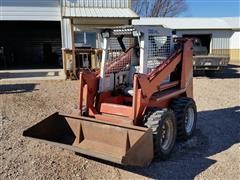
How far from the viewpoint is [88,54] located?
15109mm

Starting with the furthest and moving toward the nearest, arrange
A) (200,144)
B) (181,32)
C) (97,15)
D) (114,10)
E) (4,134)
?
(181,32) → (114,10) → (97,15) → (4,134) → (200,144)

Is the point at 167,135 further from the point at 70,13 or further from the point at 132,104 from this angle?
the point at 70,13

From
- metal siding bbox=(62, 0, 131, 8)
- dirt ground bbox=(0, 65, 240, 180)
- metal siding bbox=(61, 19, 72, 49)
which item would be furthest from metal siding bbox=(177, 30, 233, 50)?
dirt ground bbox=(0, 65, 240, 180)

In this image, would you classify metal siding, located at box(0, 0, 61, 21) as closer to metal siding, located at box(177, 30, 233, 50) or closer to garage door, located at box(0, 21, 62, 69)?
garage door, located at box(0, 21, 62, 69)

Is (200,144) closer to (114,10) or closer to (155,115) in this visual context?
(155,115)

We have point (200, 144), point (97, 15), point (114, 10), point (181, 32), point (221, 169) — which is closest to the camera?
point (221, 169)

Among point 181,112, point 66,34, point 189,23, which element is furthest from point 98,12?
point 189,23

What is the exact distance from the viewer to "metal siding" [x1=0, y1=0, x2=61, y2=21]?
57.8ft

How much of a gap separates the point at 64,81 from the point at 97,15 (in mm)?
3560

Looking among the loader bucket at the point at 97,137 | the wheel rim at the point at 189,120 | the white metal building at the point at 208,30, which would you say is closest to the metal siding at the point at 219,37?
the white metal building at the point at 208,30

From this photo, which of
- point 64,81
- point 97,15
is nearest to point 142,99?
point 64,81

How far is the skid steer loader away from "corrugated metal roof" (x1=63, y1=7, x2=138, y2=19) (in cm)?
912

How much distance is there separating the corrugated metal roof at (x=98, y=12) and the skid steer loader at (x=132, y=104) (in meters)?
9.12

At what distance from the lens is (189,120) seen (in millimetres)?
6535
